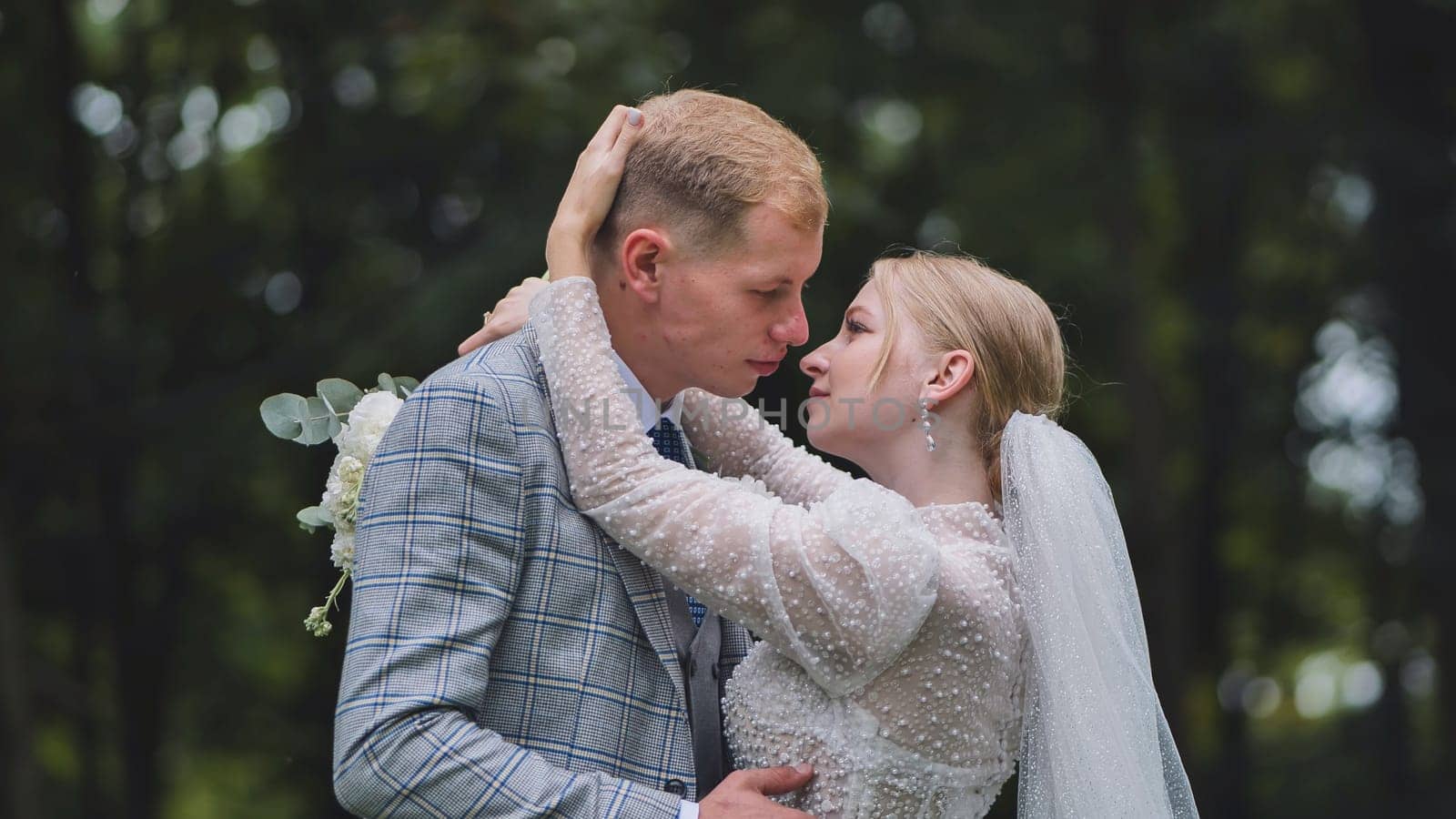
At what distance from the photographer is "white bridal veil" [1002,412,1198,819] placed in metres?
3.16

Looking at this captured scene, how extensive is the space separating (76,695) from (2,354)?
9.12 feet

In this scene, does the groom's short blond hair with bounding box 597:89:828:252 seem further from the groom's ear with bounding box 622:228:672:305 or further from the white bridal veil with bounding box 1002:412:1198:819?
the white bridal veil with bounding box 1002:412:1198:819

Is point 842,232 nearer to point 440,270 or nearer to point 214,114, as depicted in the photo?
point 440,270

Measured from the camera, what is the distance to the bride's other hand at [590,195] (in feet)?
10.2

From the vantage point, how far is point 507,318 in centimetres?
330

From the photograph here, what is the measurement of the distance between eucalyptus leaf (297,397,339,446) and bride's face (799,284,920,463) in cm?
107

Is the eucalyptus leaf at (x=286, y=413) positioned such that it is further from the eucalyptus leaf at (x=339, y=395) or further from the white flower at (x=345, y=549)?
the white flower at (x=345, y=549)

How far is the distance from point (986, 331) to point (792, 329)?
433 mm

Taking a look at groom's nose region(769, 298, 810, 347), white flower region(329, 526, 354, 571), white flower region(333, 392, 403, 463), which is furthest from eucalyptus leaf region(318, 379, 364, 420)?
groom's nose region(769, 298, 810, 347)

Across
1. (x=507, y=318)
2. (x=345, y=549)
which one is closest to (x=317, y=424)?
(x=345, y=549)

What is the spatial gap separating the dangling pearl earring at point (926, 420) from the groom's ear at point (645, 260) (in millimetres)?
623

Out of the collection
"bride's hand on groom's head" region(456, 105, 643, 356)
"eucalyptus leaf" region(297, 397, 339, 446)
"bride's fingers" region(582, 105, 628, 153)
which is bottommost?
"eucalyptus leaf" region(297, 397, 339, 446)

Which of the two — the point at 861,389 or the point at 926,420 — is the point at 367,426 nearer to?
the point at 861,389

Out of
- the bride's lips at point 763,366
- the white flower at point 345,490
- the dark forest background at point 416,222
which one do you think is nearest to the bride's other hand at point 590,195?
the bride's lips at point 763,366
